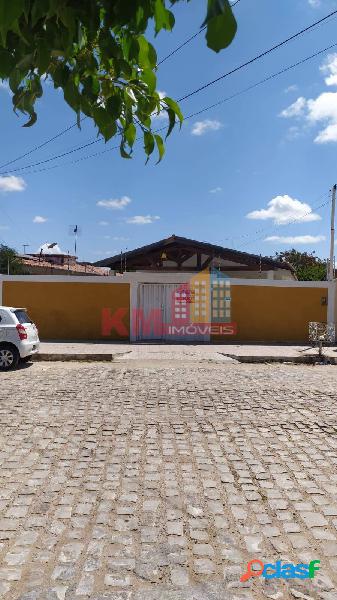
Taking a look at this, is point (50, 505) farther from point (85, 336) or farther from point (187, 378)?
point (85, 336)

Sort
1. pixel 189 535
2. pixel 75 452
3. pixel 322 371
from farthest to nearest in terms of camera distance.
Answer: pixel 322 371 → pixel 75 452 → pixel 189 535

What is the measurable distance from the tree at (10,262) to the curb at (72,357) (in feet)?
61.4

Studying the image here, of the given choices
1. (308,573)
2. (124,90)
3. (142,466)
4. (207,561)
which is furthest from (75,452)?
(124,90)

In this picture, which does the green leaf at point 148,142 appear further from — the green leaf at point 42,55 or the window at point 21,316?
the window at point 21,316

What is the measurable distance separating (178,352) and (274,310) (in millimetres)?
4880

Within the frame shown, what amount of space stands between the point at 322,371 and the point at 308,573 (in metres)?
9.32

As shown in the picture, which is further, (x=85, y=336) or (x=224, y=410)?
(x=85, y=336)

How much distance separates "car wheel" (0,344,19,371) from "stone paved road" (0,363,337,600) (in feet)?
10.9

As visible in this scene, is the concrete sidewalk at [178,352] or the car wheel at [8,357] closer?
the car wheel at [8,357]

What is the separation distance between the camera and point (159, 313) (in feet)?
56.7

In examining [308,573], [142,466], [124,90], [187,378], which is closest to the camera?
[124,90]

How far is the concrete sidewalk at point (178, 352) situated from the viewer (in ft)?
43.5

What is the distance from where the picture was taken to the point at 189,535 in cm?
320

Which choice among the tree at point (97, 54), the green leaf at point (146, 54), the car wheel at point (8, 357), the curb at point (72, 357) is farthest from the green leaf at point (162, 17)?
the curb at point (72, 357)
